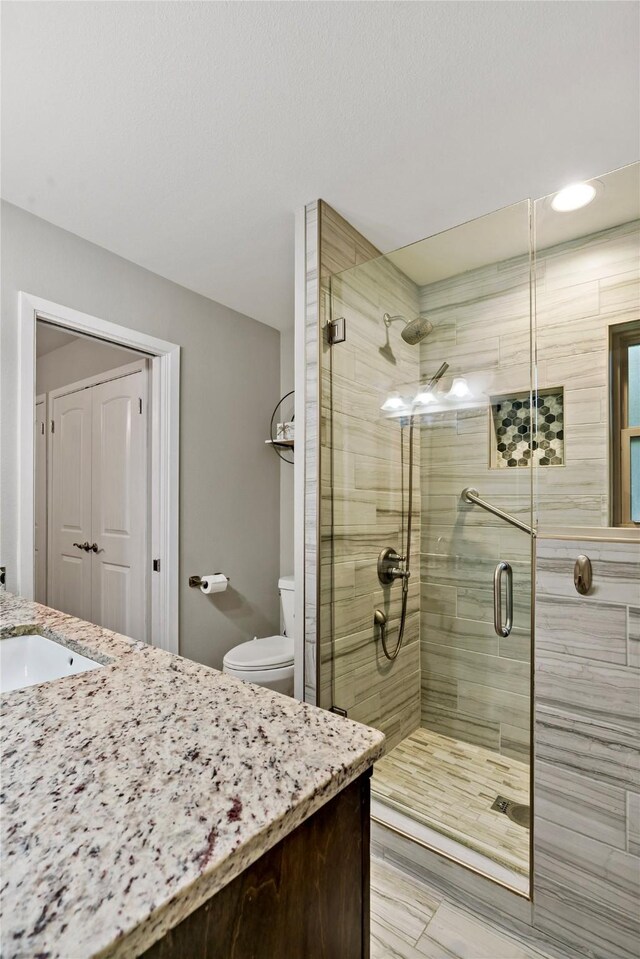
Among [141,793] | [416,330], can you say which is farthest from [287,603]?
[141,793]

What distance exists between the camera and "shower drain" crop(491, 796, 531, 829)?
1.48m

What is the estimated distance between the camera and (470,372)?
177 cm

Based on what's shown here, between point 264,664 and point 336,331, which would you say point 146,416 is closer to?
point 336,331

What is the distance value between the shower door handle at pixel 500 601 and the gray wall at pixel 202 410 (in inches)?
65.1

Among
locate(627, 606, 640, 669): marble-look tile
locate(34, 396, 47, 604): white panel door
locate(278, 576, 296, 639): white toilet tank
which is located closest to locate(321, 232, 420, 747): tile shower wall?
locate(627, 606, 640, 669): marble-look tile

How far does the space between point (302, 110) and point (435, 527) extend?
4.90ft

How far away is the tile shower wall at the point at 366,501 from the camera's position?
1.97 m

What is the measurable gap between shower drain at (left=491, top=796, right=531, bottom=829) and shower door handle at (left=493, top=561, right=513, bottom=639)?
1.73 ft

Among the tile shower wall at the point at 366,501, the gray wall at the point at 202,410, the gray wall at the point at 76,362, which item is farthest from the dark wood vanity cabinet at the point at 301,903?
the gray wall at the point at 76,362

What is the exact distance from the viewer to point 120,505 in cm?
290

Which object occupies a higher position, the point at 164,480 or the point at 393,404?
the point at 393,404

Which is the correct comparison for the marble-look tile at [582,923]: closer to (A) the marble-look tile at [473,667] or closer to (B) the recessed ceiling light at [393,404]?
(A) the marble-look tile at [473,667]

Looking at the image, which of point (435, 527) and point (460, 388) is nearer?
point (460, 388)

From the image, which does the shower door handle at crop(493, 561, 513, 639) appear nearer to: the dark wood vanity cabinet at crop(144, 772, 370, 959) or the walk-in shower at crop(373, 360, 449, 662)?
the walk-in shower at crop(373, 360, 449, 662)
